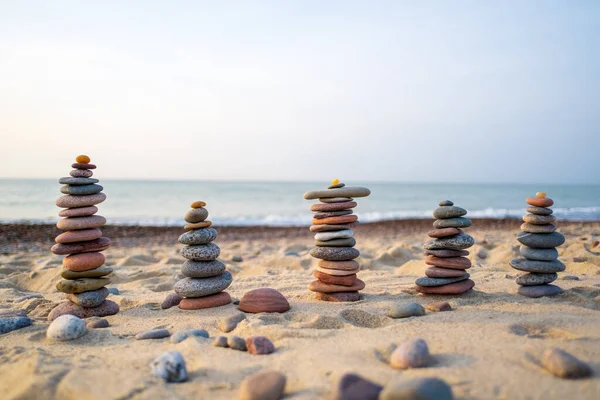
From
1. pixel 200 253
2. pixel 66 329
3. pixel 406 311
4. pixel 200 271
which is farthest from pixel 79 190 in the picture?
pixel 406 311

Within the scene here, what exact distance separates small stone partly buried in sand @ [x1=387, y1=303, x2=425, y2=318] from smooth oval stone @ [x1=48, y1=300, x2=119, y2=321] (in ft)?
9.77

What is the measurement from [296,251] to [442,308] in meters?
5.82

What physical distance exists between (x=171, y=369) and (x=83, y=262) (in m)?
2.58

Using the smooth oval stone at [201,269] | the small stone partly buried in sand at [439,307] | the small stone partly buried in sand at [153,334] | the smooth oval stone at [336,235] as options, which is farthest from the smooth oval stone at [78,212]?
the small stone partly buried in sand at [439,307]

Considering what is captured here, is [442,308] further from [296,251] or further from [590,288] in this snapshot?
[296,251]

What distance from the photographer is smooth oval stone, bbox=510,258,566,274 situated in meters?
4.66

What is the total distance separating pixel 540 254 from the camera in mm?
4715

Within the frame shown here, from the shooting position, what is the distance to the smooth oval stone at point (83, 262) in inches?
181

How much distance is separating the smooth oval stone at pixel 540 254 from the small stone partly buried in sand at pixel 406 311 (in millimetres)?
1638

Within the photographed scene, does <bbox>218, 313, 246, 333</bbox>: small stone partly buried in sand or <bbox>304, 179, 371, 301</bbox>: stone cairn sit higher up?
<bbox>304, 179, 371, 301</bbox>: stone cairn

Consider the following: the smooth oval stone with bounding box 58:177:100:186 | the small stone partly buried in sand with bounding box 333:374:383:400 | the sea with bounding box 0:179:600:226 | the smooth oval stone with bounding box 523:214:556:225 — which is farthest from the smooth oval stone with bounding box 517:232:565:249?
the sea with bounding box 0:179:600:226

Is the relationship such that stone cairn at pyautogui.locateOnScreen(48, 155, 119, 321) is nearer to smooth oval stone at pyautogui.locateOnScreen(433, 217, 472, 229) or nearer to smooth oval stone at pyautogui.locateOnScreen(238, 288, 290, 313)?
smooth oval stone at pyautogui.locateOnScreen(238, 288, 290, 313)

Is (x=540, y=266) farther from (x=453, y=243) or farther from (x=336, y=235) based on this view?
(x=336, y=235)

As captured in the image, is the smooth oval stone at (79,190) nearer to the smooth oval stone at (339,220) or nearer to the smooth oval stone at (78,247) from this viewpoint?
the smooth oval stone at (78,247)
